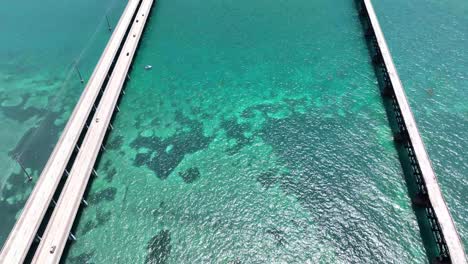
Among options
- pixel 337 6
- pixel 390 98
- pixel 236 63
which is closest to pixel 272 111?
pixel 236 63

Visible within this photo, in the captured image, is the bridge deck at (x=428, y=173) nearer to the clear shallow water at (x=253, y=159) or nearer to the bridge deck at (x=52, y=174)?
the clear shallow water at (x=253, y=159)

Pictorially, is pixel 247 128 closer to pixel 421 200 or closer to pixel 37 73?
pixel 421 200

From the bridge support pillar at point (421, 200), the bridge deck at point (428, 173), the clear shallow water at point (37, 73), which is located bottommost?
the clear shallow water at point (37, 73)

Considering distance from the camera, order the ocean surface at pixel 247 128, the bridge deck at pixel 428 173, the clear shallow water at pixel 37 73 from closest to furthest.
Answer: the bridge deck at pixel 428 173, the ocean surface at pixel 247 128, the clear shallow water at pixel 37 73

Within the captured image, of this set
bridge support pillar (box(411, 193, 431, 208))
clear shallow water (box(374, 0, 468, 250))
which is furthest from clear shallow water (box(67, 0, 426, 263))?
clear shallow water (box(374, 0, 468, 250))

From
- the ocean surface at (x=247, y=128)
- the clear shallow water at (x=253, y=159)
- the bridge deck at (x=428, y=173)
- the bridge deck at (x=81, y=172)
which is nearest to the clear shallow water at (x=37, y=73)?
the ocean surface at (x=247, y=128)

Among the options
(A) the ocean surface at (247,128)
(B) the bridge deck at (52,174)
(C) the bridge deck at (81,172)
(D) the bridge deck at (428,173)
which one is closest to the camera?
(D) the bridge deck at (428,173)
